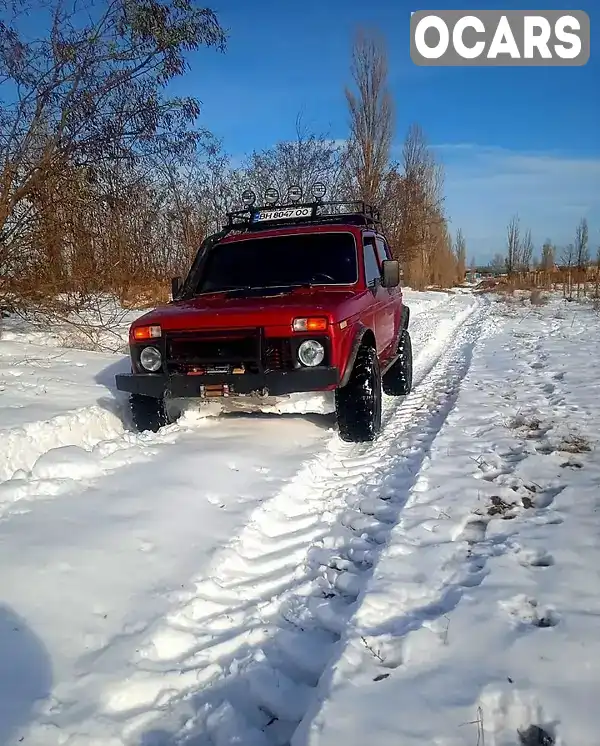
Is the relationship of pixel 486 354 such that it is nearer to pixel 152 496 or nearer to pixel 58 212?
pixel 58 212

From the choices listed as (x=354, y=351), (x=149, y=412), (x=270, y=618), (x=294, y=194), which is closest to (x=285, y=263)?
(x=354, y=351)

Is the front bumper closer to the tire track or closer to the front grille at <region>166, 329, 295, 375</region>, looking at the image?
the front grille at <region>166, 329, 295, 375</region>

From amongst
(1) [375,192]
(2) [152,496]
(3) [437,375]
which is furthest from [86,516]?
(1) [375,192]

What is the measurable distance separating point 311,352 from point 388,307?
94.1 inches

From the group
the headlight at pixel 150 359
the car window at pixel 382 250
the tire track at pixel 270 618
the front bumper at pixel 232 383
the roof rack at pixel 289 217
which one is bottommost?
the tire track at pixel 270 618

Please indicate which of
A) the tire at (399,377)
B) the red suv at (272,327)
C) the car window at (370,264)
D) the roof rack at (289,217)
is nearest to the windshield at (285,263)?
the red suv at (272,327)

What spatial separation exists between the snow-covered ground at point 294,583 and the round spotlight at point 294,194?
330 centimetres

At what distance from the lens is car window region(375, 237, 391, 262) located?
669 centimetres

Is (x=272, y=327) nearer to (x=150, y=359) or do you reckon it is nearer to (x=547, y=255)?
(x=150, y=359)

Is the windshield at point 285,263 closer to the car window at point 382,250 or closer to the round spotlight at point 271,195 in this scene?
the car window at point 382,250

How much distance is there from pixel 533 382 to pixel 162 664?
6025 mm

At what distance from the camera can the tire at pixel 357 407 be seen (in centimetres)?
476

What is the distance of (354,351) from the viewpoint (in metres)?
4.84

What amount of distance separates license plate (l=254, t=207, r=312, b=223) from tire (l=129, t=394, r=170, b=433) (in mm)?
2547
